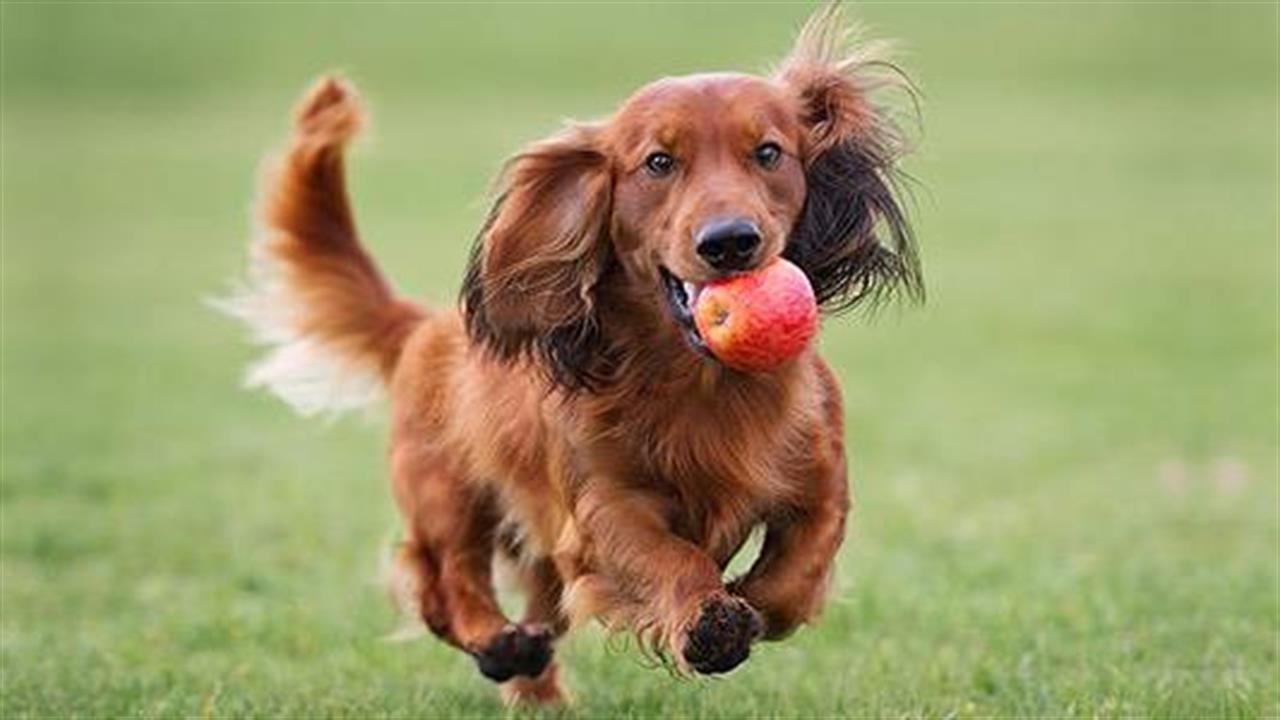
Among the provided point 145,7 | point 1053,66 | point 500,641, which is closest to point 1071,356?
point 500,641

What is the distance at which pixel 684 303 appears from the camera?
510cm

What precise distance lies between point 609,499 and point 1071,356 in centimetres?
995

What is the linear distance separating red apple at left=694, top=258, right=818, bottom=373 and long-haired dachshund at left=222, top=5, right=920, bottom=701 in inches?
1.7

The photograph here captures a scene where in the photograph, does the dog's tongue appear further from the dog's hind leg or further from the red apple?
the dog's hind leg

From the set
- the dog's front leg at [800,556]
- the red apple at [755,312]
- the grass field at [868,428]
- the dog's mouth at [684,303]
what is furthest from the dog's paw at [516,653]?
the red apple at [755,312]

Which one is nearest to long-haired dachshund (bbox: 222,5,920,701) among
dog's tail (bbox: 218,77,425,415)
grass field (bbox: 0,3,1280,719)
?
grass field (bbox: 0,3,1280,719)

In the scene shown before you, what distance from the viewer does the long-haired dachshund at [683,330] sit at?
5.07 m

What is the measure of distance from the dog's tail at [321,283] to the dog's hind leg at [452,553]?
64 centimetres

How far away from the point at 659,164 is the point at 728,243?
366 millimetres

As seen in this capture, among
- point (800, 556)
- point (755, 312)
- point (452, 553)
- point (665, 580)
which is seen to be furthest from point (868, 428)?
point (755, 312)

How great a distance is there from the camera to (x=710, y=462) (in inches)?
210

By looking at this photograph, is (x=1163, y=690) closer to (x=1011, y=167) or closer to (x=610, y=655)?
(x=610, y=655)

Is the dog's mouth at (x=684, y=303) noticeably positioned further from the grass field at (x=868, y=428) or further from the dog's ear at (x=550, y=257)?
the grass field at (x=868, y=428)

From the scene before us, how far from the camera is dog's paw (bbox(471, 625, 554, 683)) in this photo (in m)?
5.99
